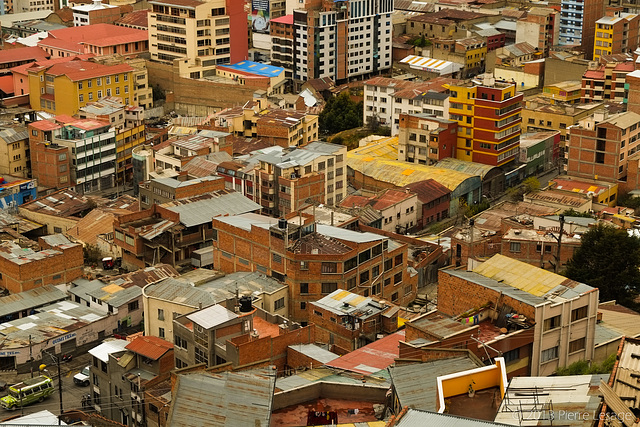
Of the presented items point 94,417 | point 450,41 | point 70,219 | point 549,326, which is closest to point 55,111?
point 70,219

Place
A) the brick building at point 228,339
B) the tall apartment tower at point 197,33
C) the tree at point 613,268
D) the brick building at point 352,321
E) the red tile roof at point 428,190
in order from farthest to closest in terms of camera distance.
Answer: the tall apartment tower at point 197,33
the red tile roof at point 428,190
the tree at point 613,268
the brick building at point 352,321
the brick building at point 228,339

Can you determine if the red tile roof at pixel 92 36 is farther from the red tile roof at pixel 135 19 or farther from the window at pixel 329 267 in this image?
the window at pixel 329 267

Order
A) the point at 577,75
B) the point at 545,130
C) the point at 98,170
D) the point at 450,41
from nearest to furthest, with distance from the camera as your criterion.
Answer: the point at 98,170 < the point at 545,130 < the point at 577,75 < the point at 450,41

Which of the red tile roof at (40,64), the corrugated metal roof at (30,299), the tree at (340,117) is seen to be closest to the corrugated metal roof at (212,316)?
the corrugated metal roof at (30,299)

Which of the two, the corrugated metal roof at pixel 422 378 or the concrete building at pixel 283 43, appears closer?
the corrugated metal roof at pixel 422 378

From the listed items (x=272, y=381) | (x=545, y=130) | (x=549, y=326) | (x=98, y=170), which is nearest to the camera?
(x=272, y=381)

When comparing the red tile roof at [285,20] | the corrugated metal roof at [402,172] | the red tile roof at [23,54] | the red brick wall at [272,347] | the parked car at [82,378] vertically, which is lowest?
the parked car at [82,378]

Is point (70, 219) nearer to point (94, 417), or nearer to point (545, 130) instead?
point (94, 417)
